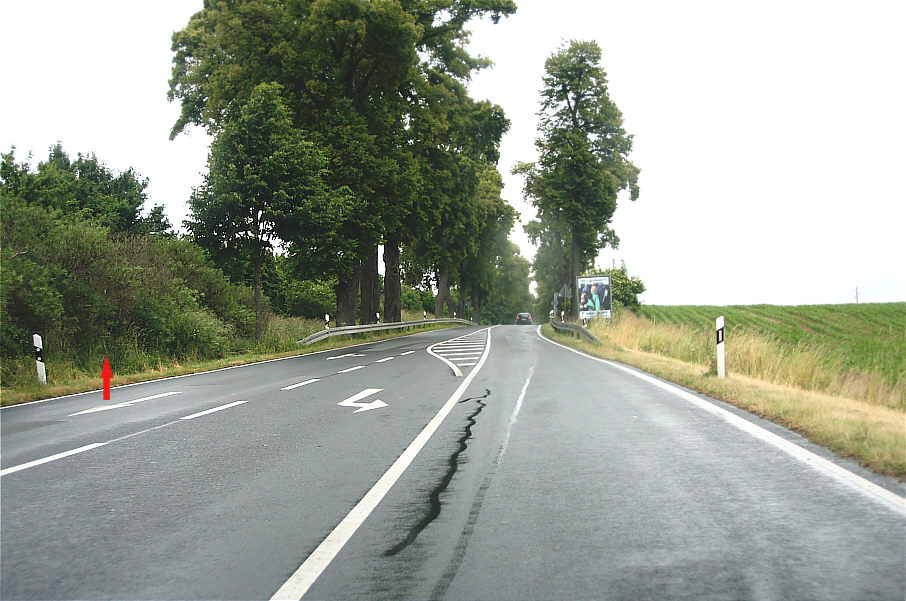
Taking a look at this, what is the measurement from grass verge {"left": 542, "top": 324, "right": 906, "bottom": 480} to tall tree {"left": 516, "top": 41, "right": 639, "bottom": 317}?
100ft

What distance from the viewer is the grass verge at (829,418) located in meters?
5.91

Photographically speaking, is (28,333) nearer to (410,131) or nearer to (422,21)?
(410,131)

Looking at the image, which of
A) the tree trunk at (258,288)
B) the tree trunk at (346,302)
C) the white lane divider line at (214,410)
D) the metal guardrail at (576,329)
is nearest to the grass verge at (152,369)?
the tree trunk at (258,288)

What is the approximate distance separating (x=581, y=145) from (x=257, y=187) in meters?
24.1

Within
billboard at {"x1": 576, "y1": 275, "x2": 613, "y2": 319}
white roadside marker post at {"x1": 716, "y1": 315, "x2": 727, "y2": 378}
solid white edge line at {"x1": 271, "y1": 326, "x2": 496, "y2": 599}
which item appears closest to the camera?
solid white edge line at {"x1": 271, "y1": 326, "x2": 496, "y2": 599}

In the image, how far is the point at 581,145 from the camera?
42562 millimetres

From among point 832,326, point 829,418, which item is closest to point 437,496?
point 829,418

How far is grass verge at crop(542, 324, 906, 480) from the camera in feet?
19.4

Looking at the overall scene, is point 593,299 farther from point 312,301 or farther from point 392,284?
point 312,301

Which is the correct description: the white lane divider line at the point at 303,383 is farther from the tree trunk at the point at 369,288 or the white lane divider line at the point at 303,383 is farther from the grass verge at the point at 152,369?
the tree trunk at the point at 369,288

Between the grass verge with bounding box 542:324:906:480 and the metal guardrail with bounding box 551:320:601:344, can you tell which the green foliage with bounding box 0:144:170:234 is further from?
the grass verge with bounding box 542:324:906:480

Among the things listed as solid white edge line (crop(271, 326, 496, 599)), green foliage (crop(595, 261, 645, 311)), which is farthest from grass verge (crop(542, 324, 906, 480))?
green foliage (crop(595, 261, 645, 311))

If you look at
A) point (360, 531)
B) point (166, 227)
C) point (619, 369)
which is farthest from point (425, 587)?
point (166, 227)

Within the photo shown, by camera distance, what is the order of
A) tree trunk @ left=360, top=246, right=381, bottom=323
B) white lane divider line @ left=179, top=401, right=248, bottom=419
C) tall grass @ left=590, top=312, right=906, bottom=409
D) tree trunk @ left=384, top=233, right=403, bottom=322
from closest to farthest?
white lane divider line @ left=179, top=401, right=248, bottom=419 → tall grass @ left=590, top=312, right=906, bottom=409 → tree trunk @ left=360, top=246, right=381, bottom=323 → tree trunk @ left=384, top=233, right=403, bottom=322
